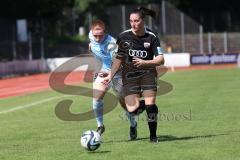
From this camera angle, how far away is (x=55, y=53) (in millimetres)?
51562

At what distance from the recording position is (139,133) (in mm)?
12234

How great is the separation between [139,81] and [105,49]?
3.19ft

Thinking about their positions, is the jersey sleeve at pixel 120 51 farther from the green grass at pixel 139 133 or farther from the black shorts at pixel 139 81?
the green grass at pixel 139 133

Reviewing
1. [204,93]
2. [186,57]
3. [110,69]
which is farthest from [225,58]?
[110,69]

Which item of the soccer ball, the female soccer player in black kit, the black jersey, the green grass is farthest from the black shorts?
the soccer ball

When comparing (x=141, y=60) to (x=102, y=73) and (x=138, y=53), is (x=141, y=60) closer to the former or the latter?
(x=138, y=53)

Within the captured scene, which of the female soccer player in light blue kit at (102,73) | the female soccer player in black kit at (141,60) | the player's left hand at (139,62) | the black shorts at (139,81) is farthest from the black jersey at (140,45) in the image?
the female soccer player in light blue kit at (102,73)

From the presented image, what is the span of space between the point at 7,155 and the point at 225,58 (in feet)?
129

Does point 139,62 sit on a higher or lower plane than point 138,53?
lower

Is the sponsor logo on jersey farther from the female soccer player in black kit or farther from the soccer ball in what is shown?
the soccer ball

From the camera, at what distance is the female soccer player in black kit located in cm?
1041

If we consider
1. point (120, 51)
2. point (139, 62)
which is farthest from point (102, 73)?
point (139, 62)

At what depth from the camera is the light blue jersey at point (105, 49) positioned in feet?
37.2

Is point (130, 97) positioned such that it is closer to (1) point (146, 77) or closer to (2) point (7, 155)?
(1) point (146, 77)
